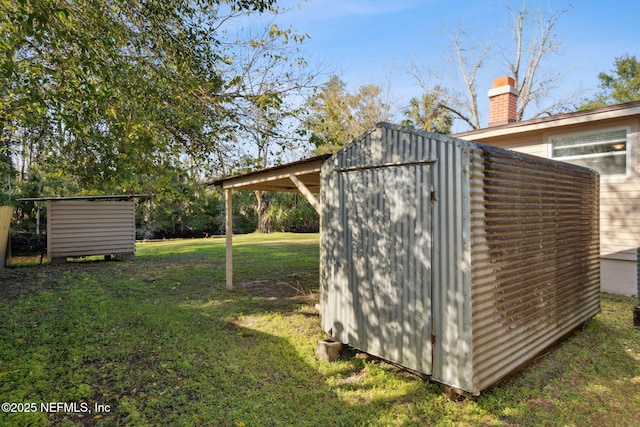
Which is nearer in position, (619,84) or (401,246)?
(401,246)

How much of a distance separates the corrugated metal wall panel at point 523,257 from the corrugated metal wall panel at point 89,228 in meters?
10.8

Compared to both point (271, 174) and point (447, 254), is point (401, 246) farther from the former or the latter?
point (271, 174)

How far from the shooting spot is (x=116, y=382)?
137 inches

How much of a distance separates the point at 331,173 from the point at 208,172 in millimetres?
4426

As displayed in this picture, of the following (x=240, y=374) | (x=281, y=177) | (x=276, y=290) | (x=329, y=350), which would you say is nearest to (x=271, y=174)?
(x=281, y=177)

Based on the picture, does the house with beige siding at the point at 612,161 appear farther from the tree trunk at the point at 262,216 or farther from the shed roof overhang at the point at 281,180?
the tree trunk at the point at 262,216

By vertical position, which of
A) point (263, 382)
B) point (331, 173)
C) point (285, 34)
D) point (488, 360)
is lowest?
point (263, 382)

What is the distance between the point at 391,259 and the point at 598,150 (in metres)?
6.08

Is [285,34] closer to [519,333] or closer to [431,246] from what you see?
[431,246]

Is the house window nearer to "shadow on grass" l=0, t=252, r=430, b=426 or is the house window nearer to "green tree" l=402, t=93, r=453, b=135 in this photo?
"shadow on grass" l=0, t=252, r=430, b=426

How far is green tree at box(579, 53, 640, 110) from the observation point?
20.5m

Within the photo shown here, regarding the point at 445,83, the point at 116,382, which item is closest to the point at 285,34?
the point at 116,382

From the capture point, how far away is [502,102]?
911 centimetres

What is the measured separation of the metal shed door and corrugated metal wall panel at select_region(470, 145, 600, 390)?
45 cm
